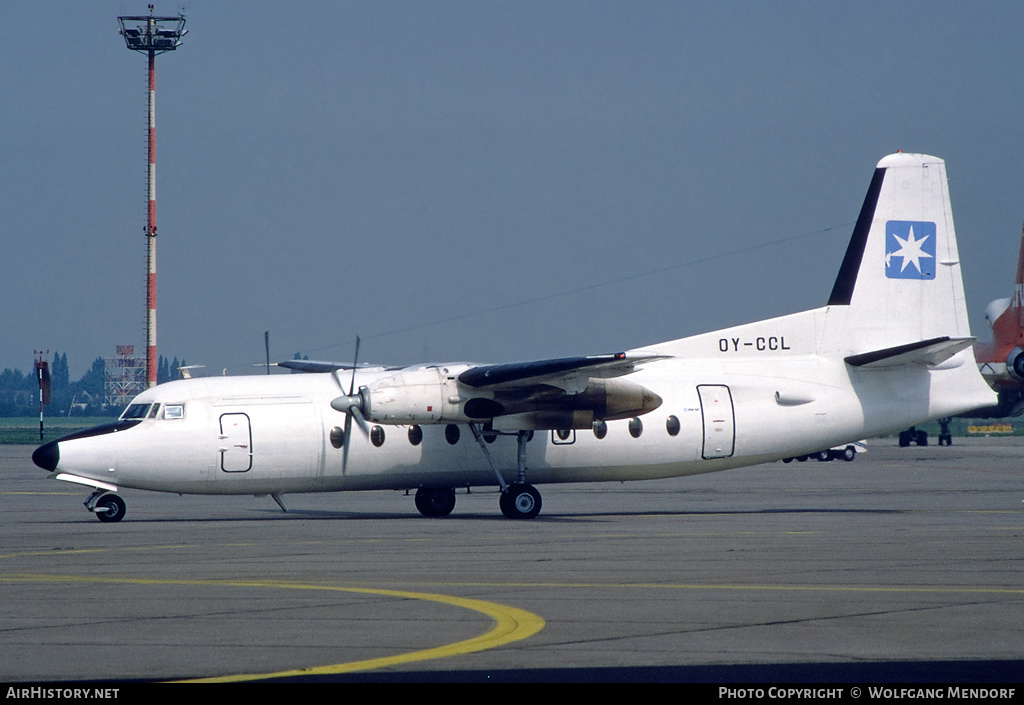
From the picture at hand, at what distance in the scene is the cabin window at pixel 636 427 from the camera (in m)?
22.9

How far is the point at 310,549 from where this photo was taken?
1619cm

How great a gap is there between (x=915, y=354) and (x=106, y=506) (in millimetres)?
15844

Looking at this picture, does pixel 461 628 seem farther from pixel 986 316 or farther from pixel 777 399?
pixel 986 316

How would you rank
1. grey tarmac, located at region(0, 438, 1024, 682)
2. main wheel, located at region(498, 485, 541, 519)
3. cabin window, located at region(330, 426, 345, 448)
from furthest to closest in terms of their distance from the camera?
main wheel, located at region(498, 485, 541, 519), cabin window, located at region(330, 426, 345, 448), grey tarmac, located at region(0, 438, 1024, 682)

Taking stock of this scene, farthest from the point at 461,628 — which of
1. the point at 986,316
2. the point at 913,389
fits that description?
the point at 986,316

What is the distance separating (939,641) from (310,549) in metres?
9.67

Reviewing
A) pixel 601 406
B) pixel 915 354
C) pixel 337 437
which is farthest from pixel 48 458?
pixel 915 354

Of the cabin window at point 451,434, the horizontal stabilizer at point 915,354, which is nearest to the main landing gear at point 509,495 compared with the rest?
the cabin window at point 451,434

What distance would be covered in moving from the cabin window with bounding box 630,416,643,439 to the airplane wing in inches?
62.7

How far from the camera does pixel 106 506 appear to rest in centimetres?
2147

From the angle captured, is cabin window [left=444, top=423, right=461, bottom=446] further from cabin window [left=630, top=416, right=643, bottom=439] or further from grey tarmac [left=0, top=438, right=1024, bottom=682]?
cabin window [left=630, top=416, right=643, bottom=439]

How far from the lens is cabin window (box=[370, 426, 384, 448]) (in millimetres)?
21902

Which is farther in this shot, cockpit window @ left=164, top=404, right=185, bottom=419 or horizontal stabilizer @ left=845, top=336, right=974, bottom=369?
horizontal stabilizer @ left=845, top=336, right=974, bottom=369

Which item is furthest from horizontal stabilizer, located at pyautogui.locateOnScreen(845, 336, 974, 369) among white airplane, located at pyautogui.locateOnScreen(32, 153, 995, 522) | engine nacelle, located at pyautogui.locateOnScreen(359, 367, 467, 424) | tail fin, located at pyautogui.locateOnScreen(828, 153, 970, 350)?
engine nacelle, located at pyautogui.locateOnScreen(359, 367, 467, 424)
